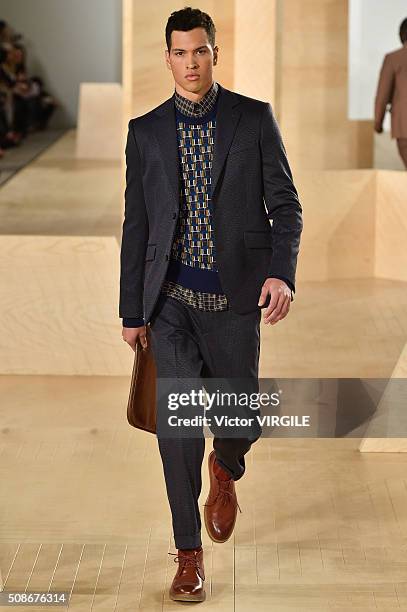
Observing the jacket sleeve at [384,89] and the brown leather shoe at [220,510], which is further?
the jacket sleeve at [384,89]

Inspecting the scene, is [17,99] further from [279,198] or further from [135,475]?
[279,198]

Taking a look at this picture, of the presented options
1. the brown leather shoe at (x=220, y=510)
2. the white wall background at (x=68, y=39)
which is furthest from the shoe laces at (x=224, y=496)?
the white wall background at (x=68, y=39)

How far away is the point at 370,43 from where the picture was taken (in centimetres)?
1664

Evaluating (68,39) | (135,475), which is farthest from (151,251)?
(68,39)

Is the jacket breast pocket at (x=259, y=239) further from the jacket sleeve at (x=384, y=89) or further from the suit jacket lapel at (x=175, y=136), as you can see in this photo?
the jacket sleeve at (x=384, y=89)

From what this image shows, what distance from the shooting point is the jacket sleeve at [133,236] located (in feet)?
10.7

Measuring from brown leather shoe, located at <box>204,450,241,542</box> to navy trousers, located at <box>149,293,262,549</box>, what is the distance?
253 mm

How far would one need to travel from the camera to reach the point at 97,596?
3.31 metres

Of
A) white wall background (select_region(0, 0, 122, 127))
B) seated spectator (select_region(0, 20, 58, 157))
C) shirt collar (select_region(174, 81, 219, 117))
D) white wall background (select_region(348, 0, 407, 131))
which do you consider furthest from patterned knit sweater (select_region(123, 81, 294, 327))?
white wall background (select_region(0, 0, 122, 127))

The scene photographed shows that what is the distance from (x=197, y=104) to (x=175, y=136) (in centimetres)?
9

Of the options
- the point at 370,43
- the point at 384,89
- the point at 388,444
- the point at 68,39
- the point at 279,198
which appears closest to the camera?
the point at 279,198

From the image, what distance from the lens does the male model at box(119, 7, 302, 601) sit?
3180 millimetres

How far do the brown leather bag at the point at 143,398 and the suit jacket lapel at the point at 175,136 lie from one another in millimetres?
412

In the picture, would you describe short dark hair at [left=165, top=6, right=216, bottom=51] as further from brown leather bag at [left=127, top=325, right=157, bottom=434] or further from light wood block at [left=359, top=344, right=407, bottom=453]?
light wood block at [left=359, top=344, right=407, bottom=453]
